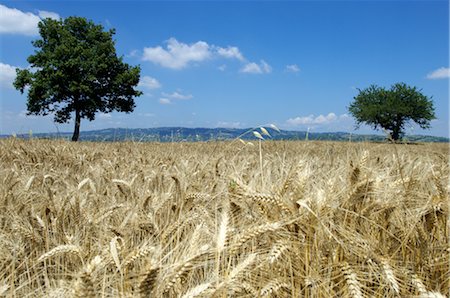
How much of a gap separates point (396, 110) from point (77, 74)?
131 feet

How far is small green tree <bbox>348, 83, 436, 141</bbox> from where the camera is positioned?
51.7 meters

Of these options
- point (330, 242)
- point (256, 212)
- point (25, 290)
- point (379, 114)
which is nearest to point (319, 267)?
point (330, 242)

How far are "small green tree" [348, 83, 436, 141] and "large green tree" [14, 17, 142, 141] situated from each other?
3170 cm

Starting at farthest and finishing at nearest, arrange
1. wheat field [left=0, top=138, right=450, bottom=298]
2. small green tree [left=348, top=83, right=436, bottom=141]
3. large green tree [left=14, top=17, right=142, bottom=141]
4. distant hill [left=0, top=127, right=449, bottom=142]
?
small green tree [left=348, top=83, right=436, bottom=141]
large green tree [left=14, top=17, right=142, bottom=141]
distant hill [left=0, top=127, right=449, bottom=142]
wheat field [left=0, top=138, right=450, bottom=298]

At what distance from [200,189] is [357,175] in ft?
4.30

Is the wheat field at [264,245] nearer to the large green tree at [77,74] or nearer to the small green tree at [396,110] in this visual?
the large green tree at [77,74]

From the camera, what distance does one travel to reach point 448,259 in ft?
4.85

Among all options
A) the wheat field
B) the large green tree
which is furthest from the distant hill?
the large green tree

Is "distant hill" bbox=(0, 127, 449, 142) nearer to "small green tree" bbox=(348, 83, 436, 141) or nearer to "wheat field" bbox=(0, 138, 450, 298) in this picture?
"wheat field" bbox=(0, 138, 450, 298)

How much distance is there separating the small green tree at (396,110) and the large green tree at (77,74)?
31704mm

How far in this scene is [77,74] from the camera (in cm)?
3525

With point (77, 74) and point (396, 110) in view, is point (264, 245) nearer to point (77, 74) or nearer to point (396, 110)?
point (77, 74)

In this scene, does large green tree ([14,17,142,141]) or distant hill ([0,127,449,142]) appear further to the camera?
large green tree ([14,17,142,141])

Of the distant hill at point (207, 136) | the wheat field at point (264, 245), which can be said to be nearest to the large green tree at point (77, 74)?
the distant hill at point (207, 136)
